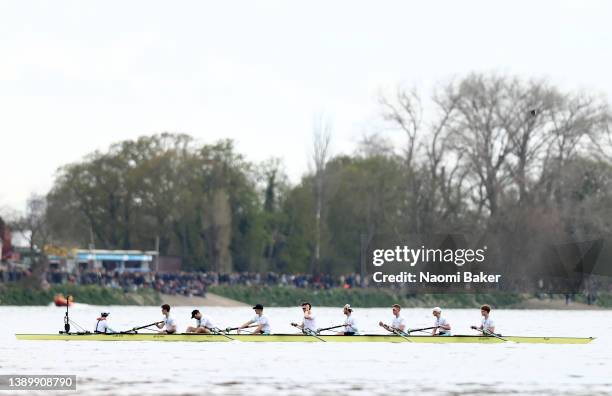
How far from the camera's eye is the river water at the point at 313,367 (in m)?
34.3

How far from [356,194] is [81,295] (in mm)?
30213

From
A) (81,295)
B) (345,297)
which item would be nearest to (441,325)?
(81,295)

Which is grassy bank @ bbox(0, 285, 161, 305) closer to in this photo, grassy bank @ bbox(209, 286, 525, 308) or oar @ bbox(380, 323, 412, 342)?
grassy bank @ bbox(209, 286, 525, 308)

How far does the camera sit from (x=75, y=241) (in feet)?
374

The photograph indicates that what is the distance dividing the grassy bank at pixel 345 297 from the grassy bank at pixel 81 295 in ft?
20.6

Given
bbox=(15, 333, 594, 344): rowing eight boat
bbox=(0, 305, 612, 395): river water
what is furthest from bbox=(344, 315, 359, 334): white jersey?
bbox=(0, 305, 612, 395): river water

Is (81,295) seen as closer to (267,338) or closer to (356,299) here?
(356,299)

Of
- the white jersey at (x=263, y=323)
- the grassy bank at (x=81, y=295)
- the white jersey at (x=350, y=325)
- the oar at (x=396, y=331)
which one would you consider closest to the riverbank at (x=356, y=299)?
the grassy bank at (x=81, y=295)

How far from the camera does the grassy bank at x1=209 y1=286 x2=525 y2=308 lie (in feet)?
308

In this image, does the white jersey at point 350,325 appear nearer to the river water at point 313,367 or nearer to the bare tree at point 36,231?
the river water at point 313,367

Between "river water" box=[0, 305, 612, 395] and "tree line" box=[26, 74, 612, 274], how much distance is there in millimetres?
37377

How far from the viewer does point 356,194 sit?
110m

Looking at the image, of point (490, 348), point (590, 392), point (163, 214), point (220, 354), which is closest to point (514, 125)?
point (163, 214)

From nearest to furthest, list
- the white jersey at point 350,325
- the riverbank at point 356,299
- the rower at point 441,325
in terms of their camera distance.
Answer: the white jersey at point 350,325, the rower at point 441,325, the riverbank at point 356,299
